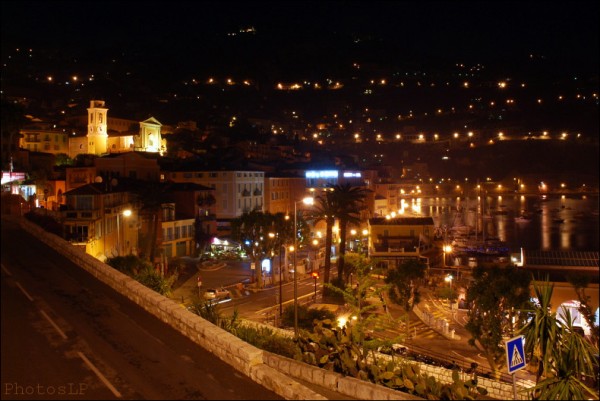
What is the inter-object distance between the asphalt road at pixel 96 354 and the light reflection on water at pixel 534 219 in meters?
77.7

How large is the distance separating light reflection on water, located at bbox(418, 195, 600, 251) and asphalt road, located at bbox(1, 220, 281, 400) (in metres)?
77.7

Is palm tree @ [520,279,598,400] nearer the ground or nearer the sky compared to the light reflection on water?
nearer the sky

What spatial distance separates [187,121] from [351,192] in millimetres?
71232

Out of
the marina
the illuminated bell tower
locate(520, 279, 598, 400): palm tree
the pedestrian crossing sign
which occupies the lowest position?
the marina

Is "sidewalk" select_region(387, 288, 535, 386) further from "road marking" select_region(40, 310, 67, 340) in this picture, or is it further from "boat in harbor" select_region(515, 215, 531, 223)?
"boat in harbor" select_region(515, 215, 531, 223)

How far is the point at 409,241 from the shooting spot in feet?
159

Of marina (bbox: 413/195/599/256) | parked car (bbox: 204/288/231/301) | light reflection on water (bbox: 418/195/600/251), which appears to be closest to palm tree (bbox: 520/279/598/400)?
parked car (bbox: 204/288/231/301)

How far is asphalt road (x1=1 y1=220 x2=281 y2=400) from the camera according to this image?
807cm

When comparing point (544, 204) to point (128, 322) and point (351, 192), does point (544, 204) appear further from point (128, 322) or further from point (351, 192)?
point (128, 322)

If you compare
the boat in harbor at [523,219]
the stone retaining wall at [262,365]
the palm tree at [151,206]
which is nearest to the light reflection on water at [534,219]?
the boat in harbor at [523,219]

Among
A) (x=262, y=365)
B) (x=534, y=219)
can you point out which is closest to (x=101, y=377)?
(x=262, y=365)

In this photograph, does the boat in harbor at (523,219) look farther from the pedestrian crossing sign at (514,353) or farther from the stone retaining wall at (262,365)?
the pedestrian crossing sign at (514,353)

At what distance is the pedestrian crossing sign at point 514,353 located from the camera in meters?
8.02

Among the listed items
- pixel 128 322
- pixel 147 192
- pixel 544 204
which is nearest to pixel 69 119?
pixel 147 192
